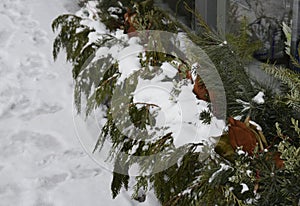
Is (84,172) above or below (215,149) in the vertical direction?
below

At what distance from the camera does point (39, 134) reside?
3.60 metres

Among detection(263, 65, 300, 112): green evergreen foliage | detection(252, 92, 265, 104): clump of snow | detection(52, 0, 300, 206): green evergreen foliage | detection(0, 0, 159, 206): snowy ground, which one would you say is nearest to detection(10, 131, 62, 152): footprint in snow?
detection(0, 0, 159, 206): snowy ground

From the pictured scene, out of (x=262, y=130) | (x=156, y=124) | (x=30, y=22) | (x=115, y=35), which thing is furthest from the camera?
(x=30, y=22)

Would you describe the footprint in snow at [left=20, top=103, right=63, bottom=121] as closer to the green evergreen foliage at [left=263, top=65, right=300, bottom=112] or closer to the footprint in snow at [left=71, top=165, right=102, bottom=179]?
the footprint in snow at [left=71, top=165, right=102, bottom=179]

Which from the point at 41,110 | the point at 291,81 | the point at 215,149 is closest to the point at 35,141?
the point at 41,110

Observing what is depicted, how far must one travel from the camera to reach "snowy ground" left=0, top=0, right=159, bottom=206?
2938 mm

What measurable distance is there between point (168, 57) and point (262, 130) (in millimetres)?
886

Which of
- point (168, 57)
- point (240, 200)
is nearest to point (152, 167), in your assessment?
point (240, 200)

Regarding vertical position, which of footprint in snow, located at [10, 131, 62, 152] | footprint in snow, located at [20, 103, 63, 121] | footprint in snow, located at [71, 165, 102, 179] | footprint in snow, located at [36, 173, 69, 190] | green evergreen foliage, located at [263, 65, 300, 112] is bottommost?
footprint in snow, located at [20, 103, 63, 121]

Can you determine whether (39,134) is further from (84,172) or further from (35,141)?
(84,172)

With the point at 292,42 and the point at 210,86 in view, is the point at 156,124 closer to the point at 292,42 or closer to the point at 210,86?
the point at 210,86

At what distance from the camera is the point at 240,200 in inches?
68.8

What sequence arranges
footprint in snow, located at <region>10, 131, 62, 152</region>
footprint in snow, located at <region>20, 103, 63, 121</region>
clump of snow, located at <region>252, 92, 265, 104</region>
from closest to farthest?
1. clump of snow, located at <region>252, 92, 265, 104</region>
2. footprint in snow, located at <region>10, 131, 62, 152</region>
3. footprint in snow, located at <region>20, 103, 63, 121</region>

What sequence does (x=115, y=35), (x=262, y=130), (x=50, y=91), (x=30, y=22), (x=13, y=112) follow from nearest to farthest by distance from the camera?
(x=262, y=130), (x=115, y=35), (x=13, y=112), (x=50, y=91), (x=30, y=22)
